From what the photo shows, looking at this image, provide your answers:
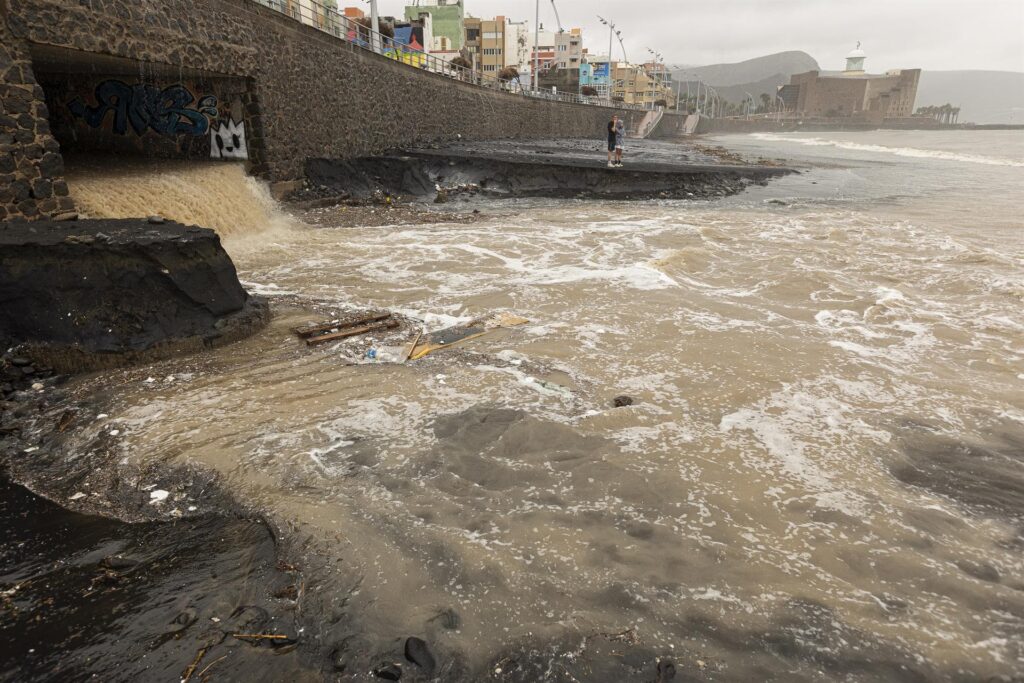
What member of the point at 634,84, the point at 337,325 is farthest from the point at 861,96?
the point at 337,325

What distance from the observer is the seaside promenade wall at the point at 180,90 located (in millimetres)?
8711

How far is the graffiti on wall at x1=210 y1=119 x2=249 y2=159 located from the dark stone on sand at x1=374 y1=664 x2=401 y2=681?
15.8 meters

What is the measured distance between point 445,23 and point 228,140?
217ft

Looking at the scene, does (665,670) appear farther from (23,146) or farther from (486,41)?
(486,41)

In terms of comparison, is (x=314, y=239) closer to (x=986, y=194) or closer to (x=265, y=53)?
(x=265, y=53)

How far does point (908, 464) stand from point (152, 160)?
16.5m

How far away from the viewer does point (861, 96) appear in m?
141

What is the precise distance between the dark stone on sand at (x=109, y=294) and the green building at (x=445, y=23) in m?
71.1

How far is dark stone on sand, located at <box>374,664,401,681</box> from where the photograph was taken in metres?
2.57

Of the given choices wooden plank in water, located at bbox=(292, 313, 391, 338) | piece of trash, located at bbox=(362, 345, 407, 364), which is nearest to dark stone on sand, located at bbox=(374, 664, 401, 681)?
piece of trash, located at bbox=(362, 345, 407, 364)

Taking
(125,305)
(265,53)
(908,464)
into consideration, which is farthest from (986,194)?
(125,305)

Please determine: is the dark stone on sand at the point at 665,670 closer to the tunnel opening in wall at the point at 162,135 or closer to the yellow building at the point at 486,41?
the tunnel opening in wall at the point at 162,135

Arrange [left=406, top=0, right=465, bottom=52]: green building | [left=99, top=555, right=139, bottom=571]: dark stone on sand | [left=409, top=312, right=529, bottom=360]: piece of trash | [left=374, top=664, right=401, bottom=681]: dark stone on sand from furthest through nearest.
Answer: [left=406, top=0, right=465, bottom=52]: green building → [left=409, top=312, right=529, bottom=360]: piece of trash → [left=99, top=555, right=139, bottom=571]: dark stone on sand → [left=374, top=664, right=401, bottom=681]: dark stone on sand

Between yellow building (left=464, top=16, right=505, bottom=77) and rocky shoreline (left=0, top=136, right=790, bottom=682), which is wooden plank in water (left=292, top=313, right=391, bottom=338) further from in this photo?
yellow building (left=464, top=16, right=505, bottom=77)
